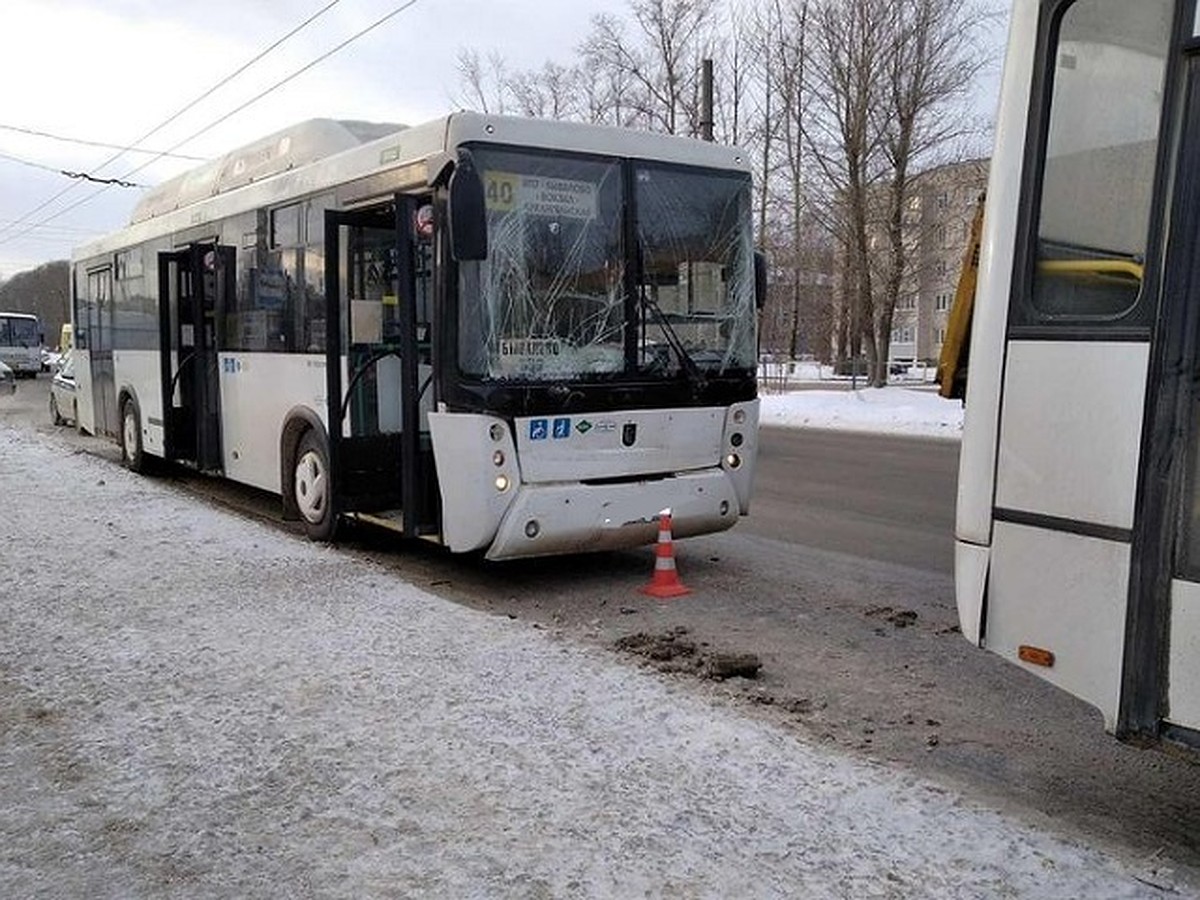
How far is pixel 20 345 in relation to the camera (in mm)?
48844

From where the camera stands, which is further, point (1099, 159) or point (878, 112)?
point (878, 112)

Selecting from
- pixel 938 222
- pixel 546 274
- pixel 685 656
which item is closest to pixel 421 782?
pixel 685 656

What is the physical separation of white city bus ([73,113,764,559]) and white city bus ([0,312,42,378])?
45.5 metres

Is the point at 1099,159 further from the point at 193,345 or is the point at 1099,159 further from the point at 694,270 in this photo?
the point at 193,345

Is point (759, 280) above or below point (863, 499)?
above

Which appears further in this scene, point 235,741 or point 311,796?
point 235,741

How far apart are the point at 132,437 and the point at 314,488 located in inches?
243

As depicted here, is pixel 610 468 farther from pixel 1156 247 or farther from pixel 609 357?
pixel 1156 247

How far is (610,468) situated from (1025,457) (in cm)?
374

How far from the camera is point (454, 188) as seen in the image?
6.31 m

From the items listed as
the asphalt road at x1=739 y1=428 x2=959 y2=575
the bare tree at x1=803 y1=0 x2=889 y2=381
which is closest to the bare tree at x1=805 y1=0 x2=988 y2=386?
the bare tree at x1=803 y1=0 x2=889 y2=381

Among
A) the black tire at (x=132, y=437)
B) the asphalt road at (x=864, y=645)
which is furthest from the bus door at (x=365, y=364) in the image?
the black tire at (x=132, y=437)

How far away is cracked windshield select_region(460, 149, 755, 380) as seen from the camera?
6.69 metres

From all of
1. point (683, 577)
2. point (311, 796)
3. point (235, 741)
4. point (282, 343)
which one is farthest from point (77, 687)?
point (282, 343)
